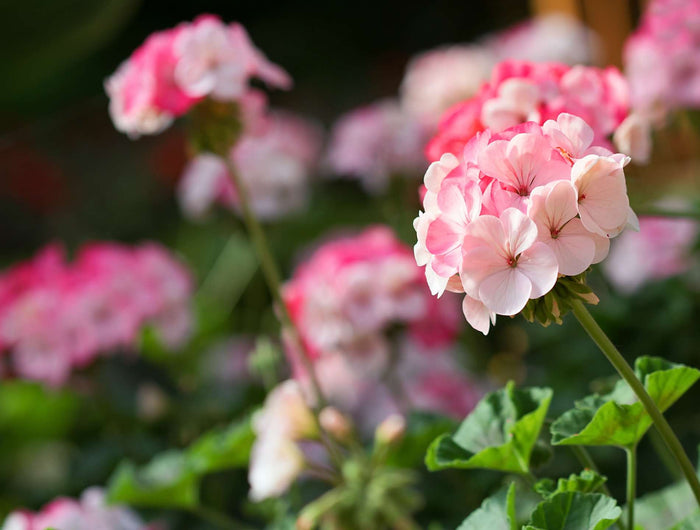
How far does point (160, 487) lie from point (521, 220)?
0.52 m

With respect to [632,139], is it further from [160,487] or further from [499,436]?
[160,487]

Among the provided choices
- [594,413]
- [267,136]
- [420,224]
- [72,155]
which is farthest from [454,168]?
[72,155]

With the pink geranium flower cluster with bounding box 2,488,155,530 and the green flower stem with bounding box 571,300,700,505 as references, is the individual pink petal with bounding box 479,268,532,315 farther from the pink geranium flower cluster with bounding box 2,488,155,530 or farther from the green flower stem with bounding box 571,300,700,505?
the pink geranium flower cluster with bounding box 2,488,155,530

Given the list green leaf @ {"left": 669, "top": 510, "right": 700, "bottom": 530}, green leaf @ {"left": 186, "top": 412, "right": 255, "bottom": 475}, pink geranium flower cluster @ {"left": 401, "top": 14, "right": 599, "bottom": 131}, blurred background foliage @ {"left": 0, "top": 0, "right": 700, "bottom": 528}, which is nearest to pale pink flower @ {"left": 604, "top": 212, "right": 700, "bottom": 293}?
blurred background foliage @ {"left": 0, "top": 0, "right": 700, "bottom": 528}

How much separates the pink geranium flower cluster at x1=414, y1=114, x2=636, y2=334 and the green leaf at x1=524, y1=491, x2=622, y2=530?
110 mm

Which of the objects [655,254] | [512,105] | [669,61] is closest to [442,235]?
[512,105]

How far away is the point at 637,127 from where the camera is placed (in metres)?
0.72

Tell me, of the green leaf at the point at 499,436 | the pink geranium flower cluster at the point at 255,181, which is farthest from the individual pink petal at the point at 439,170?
the pink geranium flower cluster at the point at 255,181

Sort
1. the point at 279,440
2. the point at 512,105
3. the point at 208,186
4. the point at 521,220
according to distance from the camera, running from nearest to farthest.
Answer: the point at 521,220
the point at 512,105
the point at 279,440
the point at 208,186

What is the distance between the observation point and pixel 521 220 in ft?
1.55

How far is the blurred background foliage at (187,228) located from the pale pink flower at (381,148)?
75 mm

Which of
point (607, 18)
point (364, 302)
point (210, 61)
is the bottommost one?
point (364, 302)

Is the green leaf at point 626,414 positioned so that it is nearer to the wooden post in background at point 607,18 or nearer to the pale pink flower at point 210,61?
the pale pink flower at point 210,61

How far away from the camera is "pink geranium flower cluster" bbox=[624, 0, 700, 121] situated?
106cm
